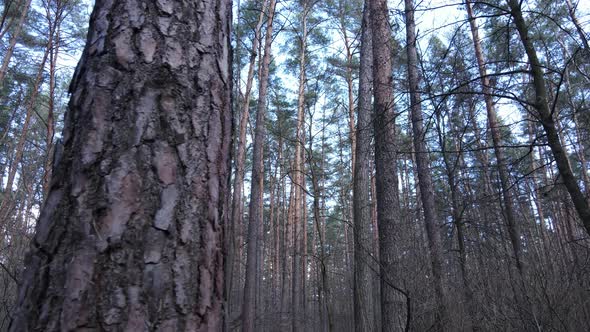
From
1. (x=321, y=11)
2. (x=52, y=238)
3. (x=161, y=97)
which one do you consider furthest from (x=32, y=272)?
(x=321, y=11)

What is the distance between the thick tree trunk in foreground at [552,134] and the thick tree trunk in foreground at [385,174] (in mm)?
1533

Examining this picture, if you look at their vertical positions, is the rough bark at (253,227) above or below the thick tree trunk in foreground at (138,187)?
above

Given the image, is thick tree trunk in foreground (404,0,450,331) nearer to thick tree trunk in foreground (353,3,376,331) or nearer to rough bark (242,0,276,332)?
thick tree trunk in foreground (353,3,376,331)

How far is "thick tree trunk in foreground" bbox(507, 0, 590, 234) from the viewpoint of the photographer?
253cm

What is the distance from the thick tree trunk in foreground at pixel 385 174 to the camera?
173 inches

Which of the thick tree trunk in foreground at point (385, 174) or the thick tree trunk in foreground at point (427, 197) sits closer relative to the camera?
the thick tree trunk in foreground at point (385, 174)

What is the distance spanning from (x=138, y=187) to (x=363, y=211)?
5.76 meters

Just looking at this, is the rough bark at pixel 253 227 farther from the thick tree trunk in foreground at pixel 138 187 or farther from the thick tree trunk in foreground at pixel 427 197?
the thick tree trunk in foreground at pixel 138 187

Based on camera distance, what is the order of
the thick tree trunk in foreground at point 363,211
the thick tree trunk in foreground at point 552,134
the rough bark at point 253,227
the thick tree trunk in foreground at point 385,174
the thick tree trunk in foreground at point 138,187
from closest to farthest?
the thick tree trunk in foreground at point 138,187 → the thick tree trunk in foreground at point 552,134 → the thick tree trunk in foreground at point 385,174 → the thick tree trunk in foreground at point 363,211 → the rough bark at point 253,227

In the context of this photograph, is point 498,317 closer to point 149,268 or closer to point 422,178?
point 422,178

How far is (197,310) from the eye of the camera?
0.83 meters

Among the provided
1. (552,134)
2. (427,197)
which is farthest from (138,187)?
(427,197)

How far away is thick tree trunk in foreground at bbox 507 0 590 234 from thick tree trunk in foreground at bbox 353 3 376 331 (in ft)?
7.26

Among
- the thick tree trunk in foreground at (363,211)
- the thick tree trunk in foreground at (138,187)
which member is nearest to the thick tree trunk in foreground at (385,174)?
the thick tree trunk in foreground at (363,211)
